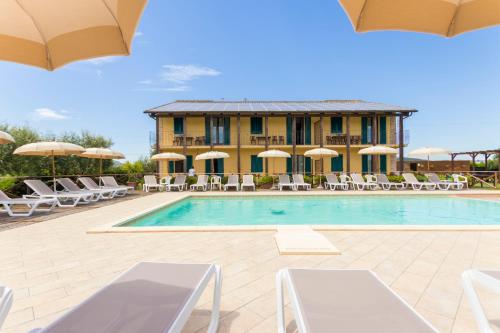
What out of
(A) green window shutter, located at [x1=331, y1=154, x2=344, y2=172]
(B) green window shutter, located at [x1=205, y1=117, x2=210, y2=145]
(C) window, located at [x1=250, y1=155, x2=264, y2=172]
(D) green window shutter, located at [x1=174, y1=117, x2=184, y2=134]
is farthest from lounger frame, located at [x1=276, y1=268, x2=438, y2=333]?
(A) green window shutter, located at [x1=331, y1=154, x2=344, y2=172]

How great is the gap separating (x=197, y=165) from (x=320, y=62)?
48.3 ft

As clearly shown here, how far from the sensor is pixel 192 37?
16547 millimetres

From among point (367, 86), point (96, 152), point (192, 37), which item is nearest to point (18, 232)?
point (96, 152)

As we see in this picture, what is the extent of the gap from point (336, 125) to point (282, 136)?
4.52 m

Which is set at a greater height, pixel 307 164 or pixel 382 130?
pixel 382 130

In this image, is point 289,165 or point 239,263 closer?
point 239,263

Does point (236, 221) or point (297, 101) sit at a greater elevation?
point (297, 101)

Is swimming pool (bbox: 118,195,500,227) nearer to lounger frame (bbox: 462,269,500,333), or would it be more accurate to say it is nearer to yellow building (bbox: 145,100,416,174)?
lounger frame (bbox: 462,269,500,333)

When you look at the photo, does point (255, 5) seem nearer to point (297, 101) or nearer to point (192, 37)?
point (192, 37)

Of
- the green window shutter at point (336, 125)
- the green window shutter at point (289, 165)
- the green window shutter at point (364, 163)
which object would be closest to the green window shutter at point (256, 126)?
the green window shutter at point (289, 165)

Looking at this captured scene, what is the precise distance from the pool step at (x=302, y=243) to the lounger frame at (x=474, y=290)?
1808mm

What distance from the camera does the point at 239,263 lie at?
3213mm

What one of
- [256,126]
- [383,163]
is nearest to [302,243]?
[256,126]

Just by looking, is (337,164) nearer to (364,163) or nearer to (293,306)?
(364,163)
